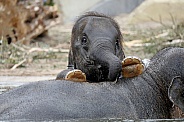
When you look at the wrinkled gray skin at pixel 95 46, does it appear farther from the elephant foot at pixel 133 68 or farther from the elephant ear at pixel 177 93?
the elephant ear at pixel 177 93

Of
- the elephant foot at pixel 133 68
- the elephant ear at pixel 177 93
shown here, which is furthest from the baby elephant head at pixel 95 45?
the elephant ear at pixel 177 93

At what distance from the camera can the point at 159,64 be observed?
6559 mm

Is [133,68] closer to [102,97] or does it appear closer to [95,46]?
[102,97]

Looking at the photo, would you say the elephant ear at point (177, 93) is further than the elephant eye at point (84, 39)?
No

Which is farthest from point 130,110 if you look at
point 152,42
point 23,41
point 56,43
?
point 56,43

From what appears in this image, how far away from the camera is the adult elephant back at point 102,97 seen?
5.16 meters

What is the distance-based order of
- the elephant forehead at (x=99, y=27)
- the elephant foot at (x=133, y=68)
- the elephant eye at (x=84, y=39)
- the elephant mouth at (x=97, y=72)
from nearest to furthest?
the elephant foot at (x=133, y=68)
the elephant mouth at (x=97, y=72)
the elephant forehead at (x=99, y=27)
the elephant eye at (x=84, y=39)

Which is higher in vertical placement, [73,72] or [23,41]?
[73,72]

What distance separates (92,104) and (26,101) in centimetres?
54

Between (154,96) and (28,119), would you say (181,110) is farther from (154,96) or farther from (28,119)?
(28,119)

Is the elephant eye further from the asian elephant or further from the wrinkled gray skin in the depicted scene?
the asian elephant

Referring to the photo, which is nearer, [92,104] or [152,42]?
[92,104]

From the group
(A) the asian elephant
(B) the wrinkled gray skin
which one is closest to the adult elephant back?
(A) the asian elephant

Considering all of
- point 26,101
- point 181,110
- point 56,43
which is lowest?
point 56,43
